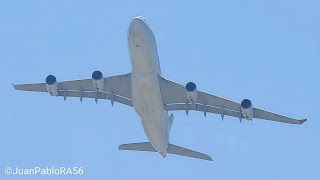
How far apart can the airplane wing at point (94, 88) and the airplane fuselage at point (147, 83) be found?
99.3 inches

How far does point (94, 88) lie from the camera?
4944 centimetres

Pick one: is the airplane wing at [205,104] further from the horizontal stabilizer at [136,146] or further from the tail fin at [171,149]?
the horizontal stabilizer at [136,146]

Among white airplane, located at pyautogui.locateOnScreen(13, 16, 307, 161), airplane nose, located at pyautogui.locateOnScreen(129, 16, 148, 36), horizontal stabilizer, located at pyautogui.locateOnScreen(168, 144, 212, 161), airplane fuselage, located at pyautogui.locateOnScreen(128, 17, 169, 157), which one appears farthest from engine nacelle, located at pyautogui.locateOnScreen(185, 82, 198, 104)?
airplane nose, located at pyautogui.locateOnScreen(129, 16, 148, 36)

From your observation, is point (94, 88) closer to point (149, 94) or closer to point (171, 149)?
point (149, 94)

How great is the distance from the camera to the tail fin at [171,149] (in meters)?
50.1

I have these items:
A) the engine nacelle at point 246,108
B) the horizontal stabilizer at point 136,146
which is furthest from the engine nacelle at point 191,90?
the horizontal stabilizer at point 136,146

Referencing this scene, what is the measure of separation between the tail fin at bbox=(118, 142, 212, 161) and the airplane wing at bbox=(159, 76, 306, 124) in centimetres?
311

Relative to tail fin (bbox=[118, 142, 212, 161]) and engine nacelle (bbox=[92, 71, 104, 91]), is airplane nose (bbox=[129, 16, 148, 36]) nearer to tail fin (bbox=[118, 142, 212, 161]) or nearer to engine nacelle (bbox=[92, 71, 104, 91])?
engine nacelle (bbox=[92, 71, 104, 91])

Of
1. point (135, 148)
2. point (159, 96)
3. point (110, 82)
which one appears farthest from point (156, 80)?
point (135, 148)

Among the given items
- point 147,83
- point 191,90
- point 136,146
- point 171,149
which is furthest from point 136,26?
point 171,149

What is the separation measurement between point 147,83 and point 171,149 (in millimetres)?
7663

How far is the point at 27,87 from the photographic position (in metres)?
48.7

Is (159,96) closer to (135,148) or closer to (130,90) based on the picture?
(130,90)

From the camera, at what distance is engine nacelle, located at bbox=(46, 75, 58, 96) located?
47625mm
